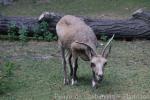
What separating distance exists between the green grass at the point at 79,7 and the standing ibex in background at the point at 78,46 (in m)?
7.33

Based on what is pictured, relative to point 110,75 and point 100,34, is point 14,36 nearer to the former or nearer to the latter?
point 100,34

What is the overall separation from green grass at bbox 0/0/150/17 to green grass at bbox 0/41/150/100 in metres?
4.07

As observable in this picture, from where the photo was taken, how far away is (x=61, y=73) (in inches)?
398

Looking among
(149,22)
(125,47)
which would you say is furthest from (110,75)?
(149,22)

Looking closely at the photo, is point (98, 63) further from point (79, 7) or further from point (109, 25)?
point (79, 7)

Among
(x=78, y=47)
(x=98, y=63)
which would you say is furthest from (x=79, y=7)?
(x=98, y=63)

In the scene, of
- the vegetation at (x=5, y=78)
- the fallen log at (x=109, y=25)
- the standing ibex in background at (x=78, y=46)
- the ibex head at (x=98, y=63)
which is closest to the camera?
the ibex head at (x=98, y=63)

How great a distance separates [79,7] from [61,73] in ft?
27.2

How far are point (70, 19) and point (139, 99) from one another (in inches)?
92.6

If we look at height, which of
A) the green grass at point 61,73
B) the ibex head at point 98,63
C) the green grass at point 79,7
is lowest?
the green grass at point 61,73

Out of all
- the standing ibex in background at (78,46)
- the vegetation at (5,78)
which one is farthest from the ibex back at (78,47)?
the vegetation at (5,78)

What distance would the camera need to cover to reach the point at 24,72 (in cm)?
1025

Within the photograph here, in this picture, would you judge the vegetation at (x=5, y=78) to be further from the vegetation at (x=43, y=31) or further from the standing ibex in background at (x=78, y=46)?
the vegetation at (x=43, y=31)

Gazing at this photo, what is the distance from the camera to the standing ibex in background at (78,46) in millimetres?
8602
